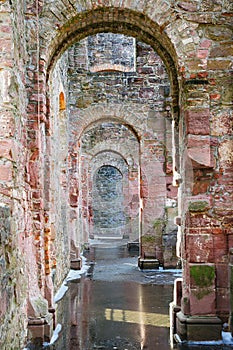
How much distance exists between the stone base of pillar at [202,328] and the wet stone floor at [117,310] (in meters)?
0.15

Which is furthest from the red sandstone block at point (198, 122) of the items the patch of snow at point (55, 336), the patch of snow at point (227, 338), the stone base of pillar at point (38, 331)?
the patch of snow at point (55, 336)

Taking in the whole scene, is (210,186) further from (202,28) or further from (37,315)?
(37,315)

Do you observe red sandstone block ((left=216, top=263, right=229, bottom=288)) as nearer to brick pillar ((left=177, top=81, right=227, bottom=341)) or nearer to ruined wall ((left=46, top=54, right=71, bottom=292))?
brick pillar ((left=177, top=81, right=227, bottom=341))

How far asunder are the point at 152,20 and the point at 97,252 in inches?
411

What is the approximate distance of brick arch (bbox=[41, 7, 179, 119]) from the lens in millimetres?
5191

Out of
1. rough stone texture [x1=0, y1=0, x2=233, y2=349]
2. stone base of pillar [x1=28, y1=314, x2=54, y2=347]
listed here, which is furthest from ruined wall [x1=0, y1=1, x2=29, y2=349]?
stone base of pillar [x1=28, y1=314, x2=54, y2=347]

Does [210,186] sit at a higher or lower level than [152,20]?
lower

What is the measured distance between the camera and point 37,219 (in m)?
5.23

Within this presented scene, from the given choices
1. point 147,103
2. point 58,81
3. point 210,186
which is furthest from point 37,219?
point 147,103

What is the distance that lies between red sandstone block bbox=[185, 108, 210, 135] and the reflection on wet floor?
95.3 inches

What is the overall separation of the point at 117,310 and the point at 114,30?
3929 millimetres

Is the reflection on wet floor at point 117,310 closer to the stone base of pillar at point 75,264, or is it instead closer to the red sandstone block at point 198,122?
the stone base of pillar at point 75,264

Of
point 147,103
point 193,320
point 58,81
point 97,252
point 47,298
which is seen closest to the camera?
point 193,320

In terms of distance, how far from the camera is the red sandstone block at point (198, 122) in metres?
5.09
